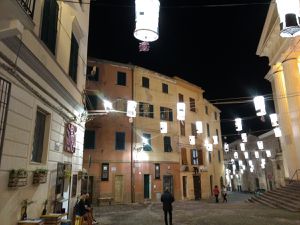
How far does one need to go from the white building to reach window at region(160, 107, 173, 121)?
1606 cm

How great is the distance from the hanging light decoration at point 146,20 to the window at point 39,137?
386 centimetres

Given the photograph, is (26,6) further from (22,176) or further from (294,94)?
(294,94)

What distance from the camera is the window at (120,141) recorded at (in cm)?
2453

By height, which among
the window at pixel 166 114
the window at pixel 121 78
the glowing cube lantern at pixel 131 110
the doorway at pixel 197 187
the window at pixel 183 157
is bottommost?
the doorway at pixel 197 187

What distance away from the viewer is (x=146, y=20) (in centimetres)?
739

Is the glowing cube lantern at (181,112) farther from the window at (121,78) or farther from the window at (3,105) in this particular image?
the window at (3,105)

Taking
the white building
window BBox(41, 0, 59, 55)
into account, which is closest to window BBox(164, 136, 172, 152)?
the white building

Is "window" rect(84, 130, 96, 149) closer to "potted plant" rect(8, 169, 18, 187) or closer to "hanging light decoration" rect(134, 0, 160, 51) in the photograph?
"hanging light decoration" rect(134, 0, 160, 51)

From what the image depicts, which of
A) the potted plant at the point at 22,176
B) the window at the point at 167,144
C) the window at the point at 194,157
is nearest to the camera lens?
the potted plant at the point at 22,176

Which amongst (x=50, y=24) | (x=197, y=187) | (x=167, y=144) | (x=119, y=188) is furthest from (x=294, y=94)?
(x=50, y=24)

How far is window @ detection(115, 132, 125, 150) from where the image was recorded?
80.5 ft

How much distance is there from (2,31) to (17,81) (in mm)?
1718

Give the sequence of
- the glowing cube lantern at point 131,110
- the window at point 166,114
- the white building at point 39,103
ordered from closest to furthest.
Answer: the white building at point 39,103 < the glowing cube lantern at point 131,110 < the window at point 166,114

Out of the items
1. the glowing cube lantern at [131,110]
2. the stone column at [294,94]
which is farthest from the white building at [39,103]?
the stone column at [294,94]
